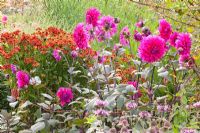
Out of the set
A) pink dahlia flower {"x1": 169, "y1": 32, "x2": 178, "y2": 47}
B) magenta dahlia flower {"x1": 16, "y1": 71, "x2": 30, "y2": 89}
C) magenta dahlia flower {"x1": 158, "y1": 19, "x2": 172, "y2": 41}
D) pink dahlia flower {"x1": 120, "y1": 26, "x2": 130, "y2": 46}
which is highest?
magenta dahlia flower {"x1": 158, "y1": 19, "x2": 172, "y2": 41}

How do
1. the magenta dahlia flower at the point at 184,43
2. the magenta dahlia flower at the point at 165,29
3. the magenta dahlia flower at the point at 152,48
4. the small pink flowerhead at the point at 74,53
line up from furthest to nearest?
1. the small pink flowerhead at the point at 74,53
2. the magenta dahlia flower at the point at 165,29
3. the magenta dahlia flower at the point at 184,43
4. the magenta dahlia flower at the point at 152,48

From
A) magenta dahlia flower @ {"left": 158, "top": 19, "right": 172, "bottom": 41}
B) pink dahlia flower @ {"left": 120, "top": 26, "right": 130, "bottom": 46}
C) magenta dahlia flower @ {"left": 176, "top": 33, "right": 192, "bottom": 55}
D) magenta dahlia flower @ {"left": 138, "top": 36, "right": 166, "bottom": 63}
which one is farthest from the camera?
pink dahlia flower @ {"left": 120, "top": 26, "right": 130, "bottom": 46}

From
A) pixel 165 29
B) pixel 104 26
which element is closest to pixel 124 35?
pixel 104 26

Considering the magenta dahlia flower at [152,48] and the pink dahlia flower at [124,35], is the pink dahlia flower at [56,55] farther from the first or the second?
the magenta dahlia flower at [152,48]

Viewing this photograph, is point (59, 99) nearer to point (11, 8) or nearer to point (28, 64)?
point (28, 64)

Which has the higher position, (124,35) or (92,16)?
(92,16)

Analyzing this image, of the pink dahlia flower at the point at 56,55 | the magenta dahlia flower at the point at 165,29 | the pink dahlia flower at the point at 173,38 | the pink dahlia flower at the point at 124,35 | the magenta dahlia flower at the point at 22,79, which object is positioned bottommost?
the magenta dahlia flower at the point at 22,79

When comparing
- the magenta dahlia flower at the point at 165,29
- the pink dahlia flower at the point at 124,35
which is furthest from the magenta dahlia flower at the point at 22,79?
the magenta dahlia flower at the point at 165,29

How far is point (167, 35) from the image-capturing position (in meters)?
3.35

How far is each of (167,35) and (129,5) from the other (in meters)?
6.37

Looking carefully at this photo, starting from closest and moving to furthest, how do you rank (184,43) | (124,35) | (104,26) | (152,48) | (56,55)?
(152,48)
(184,43)
(104,26)
(124,35)
(56,55)

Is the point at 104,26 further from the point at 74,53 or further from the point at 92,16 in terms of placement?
the point at 74,53

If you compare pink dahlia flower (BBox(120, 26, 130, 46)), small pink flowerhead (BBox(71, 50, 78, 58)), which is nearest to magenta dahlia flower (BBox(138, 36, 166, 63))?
pink dahlia flower (BBox(120, 26, 130, 46))

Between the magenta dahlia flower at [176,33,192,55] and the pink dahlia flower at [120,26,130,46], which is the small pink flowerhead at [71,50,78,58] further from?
the magenta dahlia flower at [176,33,192,55]
